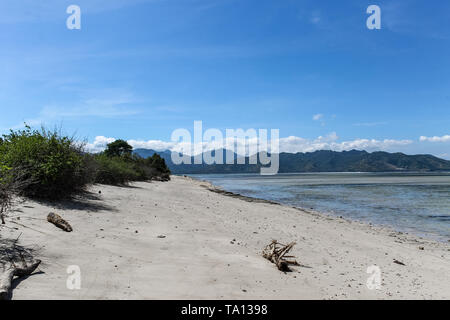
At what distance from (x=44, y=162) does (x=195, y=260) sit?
28.9 feet

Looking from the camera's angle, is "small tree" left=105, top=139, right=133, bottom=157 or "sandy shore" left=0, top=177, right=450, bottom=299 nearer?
"sandy shore" left=0, top=177, right=450, bottom=299

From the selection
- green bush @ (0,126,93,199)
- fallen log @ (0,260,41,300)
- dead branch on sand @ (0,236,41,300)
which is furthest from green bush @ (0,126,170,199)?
fallen log @ (0,260,41,300)

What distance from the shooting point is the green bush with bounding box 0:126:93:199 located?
1247 cm

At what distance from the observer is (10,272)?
17.7 feet

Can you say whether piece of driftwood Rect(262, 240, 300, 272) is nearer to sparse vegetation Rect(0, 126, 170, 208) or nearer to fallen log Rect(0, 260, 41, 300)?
fallen log Rect(0, 260, 41, 300)

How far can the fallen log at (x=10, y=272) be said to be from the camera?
4.78m

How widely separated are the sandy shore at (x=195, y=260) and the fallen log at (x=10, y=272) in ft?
0.57

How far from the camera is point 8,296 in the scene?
4.82 meters

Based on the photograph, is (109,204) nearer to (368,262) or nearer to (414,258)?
(368,262)

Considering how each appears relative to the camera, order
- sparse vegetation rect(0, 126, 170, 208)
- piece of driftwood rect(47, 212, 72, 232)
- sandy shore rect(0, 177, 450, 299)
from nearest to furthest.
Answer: sandy shore rect(0, 177, 450, 299) < piece of driftwood rect(47, 212, 72, 232) < sparse vegetation rect(0, 126, 170, 208)

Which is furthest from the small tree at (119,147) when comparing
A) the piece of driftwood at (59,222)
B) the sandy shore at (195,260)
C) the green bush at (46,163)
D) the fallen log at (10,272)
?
the fallen log at (10,272)

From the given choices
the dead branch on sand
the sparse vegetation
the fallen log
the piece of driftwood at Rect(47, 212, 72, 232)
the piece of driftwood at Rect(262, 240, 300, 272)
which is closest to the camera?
the fallen log

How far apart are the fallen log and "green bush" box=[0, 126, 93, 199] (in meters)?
6.67
